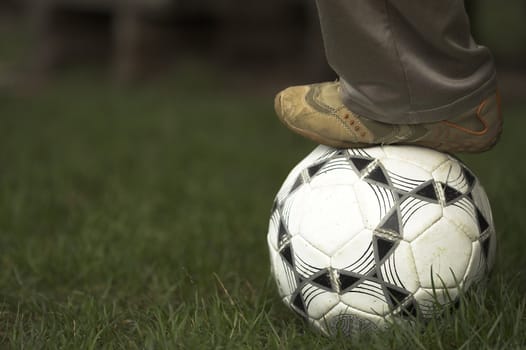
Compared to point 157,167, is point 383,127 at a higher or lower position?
higher

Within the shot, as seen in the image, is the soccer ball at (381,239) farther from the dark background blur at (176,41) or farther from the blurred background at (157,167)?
the dark background blur at (176,41)

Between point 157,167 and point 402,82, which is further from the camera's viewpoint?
point 157,167

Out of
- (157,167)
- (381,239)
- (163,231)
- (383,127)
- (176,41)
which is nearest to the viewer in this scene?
(381,239)

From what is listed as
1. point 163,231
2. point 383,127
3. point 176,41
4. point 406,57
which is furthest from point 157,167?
point 176,41

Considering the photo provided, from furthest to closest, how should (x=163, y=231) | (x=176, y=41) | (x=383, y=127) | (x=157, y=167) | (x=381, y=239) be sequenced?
(x=176, y=41) → (x=157, y=167) → (x=163, y=231) → (x=383, y=127) → (x=381, y=239)

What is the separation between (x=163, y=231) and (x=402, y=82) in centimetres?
144

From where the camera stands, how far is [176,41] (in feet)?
22.2

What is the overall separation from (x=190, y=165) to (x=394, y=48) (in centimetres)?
242

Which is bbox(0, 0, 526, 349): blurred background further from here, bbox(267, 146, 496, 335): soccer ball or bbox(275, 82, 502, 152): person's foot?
bbox(275, 82, 502, 152): person's foot

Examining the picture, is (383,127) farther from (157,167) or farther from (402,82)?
(157,167)

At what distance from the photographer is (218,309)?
188cm

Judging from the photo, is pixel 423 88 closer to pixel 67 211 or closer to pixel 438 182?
pixel 438 182

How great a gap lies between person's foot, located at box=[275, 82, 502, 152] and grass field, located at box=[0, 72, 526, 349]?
41cm

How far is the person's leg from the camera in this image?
5.74 feet
